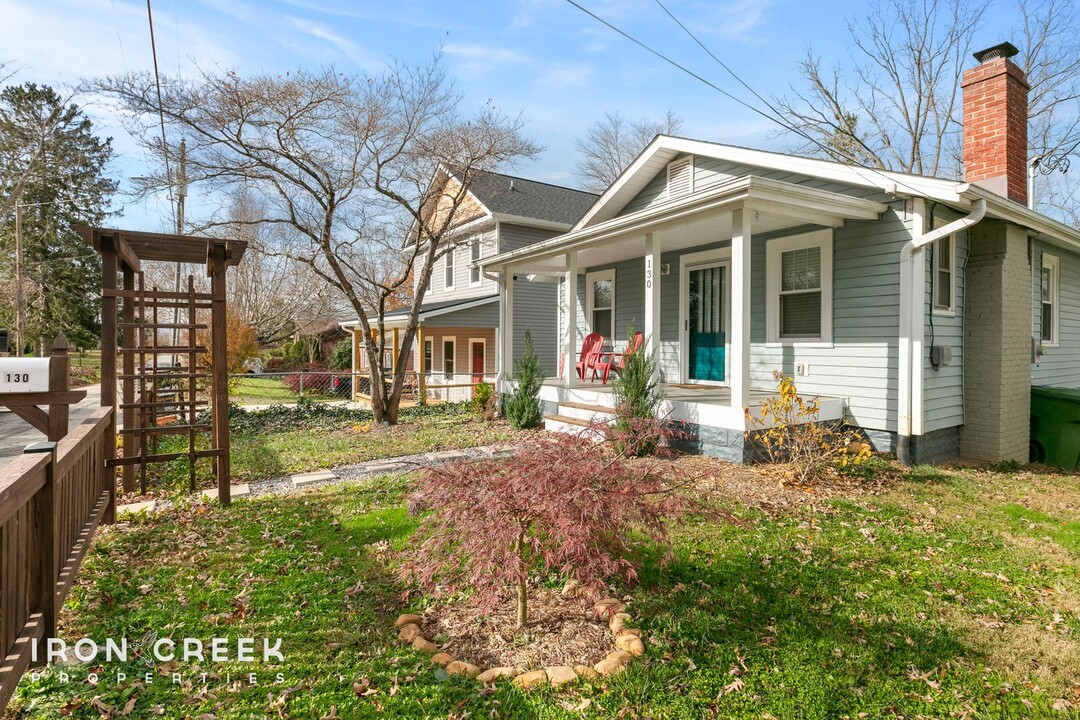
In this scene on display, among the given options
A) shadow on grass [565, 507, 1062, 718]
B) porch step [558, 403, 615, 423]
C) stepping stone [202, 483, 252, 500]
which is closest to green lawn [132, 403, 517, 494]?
stepping stone [202, 483, 252, 500]

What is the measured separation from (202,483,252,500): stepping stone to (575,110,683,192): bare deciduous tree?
22.8 meters

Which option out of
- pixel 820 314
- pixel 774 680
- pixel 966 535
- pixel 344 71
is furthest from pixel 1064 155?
pixel 774 680

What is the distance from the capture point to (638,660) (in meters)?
2.64

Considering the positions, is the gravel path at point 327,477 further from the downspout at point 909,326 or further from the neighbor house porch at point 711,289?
the downspout at point 909,326

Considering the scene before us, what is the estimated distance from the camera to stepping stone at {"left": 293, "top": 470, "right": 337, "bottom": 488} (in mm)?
6133

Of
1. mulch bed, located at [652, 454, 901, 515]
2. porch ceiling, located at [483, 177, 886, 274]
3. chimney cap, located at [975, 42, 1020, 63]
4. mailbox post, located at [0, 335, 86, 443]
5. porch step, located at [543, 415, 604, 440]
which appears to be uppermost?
chimney cap, located at [975, 42, 1020, 63]

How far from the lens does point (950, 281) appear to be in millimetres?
7297

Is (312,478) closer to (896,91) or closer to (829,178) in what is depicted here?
(829,178)

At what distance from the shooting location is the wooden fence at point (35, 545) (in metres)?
2.06

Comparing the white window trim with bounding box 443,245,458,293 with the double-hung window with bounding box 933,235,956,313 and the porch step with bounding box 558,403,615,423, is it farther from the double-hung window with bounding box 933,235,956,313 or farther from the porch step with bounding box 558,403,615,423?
the double-hung window with bounding box 933,235,956,313

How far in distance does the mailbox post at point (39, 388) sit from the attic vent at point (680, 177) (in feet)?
27.8

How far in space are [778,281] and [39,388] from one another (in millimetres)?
7960

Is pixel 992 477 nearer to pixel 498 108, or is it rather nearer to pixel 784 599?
pixel 784 599

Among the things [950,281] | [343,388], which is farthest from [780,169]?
[343,388]
